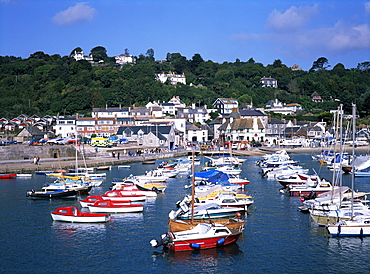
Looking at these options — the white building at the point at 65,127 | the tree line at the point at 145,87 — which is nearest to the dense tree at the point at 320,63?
the tree line at the point at 145,87

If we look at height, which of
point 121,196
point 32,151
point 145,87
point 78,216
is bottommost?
point 78,216

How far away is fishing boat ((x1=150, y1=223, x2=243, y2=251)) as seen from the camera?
78.9 feet

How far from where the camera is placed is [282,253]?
24.6m

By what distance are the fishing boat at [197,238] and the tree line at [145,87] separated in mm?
85236

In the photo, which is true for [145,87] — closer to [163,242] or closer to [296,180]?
[296,180]

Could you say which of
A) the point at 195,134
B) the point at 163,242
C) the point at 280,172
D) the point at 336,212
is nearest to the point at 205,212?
the point at 163,242

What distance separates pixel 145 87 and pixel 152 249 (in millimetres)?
98427

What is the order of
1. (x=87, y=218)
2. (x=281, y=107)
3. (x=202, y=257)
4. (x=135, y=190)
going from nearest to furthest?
1. (x=202, y=257)
2. (x=87, y=218)
3. (x=135, y=190)
4. (x=281, y=107)

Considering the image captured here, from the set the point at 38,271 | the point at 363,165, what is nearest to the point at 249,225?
the point at 38,271

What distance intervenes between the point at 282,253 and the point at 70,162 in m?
42.6

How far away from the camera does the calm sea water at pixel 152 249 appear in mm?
22797

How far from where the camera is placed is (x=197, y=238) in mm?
24141

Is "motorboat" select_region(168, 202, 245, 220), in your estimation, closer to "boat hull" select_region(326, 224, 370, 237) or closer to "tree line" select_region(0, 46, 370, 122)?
"boat hull" select_region(326, 224, 370, 237)

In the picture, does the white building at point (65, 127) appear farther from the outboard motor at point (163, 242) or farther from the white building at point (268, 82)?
the white building at point (268, 82)
